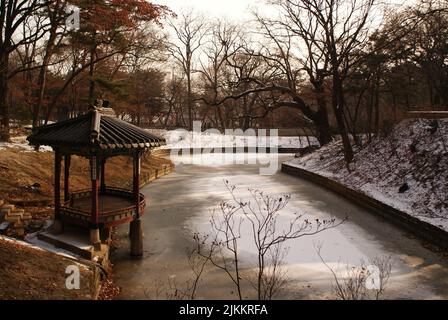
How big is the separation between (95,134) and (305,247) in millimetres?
6724

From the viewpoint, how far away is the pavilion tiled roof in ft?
29.4

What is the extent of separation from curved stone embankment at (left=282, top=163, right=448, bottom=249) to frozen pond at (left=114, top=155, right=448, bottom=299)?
34 cm

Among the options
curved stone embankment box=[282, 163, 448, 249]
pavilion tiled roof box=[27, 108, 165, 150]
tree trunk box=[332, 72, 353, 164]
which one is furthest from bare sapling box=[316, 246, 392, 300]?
tree trunk box=[332, 72, 353, 164]

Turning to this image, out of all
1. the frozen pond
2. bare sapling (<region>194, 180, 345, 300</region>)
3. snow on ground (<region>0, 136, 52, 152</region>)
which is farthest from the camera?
snow on ground (<region>0, 136, 52, 152</region>)

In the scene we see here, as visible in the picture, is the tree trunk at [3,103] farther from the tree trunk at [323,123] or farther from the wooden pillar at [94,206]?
the tree trunk at [323,123]

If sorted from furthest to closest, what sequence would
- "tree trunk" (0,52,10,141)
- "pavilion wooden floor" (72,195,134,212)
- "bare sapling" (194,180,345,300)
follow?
1. "tree trunk" (0,52,10,141)
2. "pavilion wooden floor" (72,195,134,212)
3. "bare sapling" (194,180,345,300)

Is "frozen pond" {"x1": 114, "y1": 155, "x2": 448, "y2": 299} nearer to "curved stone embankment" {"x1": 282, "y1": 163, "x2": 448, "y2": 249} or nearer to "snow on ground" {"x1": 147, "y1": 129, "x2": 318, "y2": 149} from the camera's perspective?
"curved stone embankment" {"x1": 282, "y1": 163, "x2": 448, "y2": 249}

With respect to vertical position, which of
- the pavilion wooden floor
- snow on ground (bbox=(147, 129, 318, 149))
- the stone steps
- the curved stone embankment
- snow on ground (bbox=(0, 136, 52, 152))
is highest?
snow on ground (bbox=(147, 129, 318, 149))

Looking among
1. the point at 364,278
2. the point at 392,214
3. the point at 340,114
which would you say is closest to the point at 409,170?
the point at 392,214

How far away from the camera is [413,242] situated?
38.7 ft

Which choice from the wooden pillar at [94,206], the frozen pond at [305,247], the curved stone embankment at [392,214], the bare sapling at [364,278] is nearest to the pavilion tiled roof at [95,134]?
the wooden pillar at [94,206]

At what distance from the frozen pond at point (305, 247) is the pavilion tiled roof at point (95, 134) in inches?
127

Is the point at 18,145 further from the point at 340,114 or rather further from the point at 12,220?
the point at 340,114
